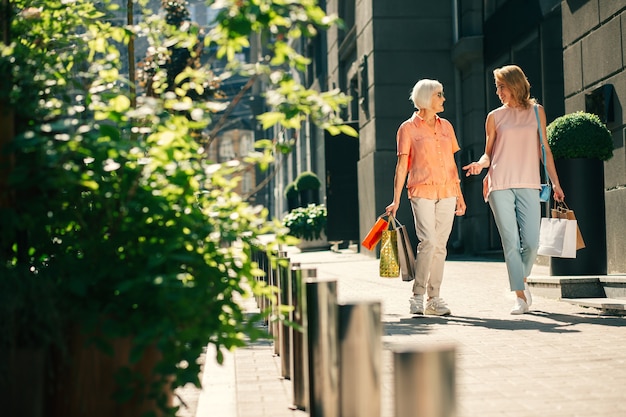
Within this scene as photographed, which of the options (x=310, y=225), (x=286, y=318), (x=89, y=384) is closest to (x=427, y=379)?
(x=89, y=384)

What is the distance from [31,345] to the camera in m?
3.15

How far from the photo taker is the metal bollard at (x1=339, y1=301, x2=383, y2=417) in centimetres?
292

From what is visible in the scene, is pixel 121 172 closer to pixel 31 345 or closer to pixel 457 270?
pixel 31 345

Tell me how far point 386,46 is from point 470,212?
13.9ft

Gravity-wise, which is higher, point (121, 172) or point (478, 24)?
point (478, 24)

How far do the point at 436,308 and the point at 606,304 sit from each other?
4.94 feet

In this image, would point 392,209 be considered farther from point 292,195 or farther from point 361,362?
point 292,195

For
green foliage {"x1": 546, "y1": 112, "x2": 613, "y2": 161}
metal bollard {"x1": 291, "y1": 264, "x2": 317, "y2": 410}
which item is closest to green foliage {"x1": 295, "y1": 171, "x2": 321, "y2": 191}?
green foliage {"x1": 546, "y1": 112, "x2": 613, "y2": 161}

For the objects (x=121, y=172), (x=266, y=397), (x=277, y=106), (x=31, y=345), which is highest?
(x=277, y=106)

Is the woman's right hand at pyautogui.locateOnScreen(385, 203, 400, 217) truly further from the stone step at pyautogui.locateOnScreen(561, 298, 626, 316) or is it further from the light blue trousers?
the stone step at pyautogui.locateOnScreen(561, 298, 626, 316)

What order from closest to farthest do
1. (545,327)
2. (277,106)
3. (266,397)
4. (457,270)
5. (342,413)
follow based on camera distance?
(342,413) → (277,106) → (266,397) → (545,327) → (457,270)

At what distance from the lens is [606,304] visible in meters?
8.32

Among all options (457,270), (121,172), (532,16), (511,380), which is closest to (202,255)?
(121,172)

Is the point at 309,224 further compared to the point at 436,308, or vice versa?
the point at 309,224
